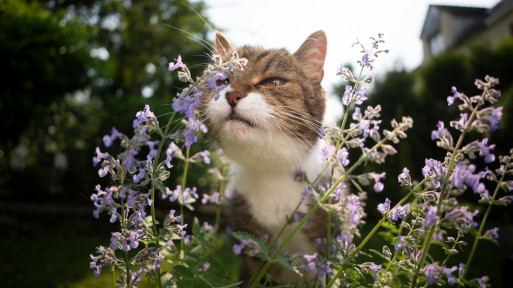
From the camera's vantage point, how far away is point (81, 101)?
848cm

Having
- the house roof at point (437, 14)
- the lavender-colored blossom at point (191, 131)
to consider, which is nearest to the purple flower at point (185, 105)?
the lavender-colored blossom at point (191, 131)

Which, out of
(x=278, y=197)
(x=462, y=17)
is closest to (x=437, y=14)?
(x=462, y=17)

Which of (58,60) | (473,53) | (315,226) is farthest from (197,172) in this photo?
(473,53)

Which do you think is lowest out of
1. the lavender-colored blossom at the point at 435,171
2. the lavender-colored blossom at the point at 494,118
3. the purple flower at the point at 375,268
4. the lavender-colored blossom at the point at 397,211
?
the purple flower at the point at 375,268

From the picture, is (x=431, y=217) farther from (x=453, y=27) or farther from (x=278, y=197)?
(x=453, y=27)

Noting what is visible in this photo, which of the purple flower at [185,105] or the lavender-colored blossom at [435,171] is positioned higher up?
the purple flower at [185,105]

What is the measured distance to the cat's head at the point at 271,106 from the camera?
4.73 ft

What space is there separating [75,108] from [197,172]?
13.2ft

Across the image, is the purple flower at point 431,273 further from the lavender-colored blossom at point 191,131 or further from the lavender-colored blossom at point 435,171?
the lavender-colored blossom at point 191,131

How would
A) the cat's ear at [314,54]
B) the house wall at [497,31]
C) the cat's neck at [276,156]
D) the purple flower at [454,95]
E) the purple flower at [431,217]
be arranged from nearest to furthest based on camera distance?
the purple flower at [431,217], the purple flower at [454,95], the cat's neck at [276,156], the cat's ear at [314,54], the house wall at [497,31]

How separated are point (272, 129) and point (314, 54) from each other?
49 centimetres

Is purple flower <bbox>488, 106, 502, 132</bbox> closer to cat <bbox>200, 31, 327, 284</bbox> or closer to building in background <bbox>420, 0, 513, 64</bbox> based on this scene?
cat <bbox>200, 31, 327, 284</bbox>

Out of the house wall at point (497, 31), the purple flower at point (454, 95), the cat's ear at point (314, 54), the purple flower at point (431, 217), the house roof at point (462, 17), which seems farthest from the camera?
the house roof at point (462, 17)

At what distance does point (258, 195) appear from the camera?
1797 mm
